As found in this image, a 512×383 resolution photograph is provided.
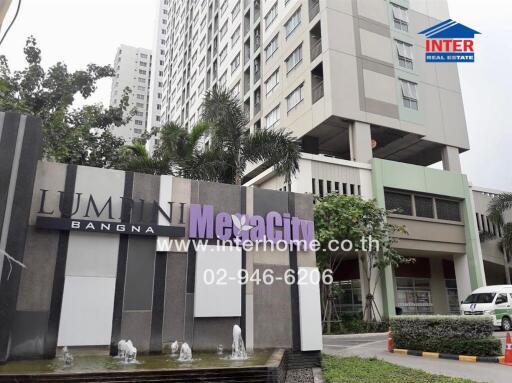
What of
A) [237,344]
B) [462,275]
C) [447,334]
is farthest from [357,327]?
[237,344]

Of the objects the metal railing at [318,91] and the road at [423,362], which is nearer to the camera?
the road at [423,362]

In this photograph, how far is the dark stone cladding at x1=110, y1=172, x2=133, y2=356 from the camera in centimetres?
1033

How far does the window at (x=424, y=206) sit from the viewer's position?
2683cm

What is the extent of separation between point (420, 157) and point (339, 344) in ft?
65.8

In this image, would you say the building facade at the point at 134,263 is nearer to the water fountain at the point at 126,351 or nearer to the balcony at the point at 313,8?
the water fountain at the point at 126,351

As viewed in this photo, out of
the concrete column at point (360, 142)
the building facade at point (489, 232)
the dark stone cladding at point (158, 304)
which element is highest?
the concrete column at point (360, 142)

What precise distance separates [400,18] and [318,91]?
9431mm

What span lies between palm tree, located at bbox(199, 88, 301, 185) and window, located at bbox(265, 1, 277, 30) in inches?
788

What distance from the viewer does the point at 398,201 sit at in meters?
26.2

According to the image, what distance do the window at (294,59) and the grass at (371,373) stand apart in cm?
2315

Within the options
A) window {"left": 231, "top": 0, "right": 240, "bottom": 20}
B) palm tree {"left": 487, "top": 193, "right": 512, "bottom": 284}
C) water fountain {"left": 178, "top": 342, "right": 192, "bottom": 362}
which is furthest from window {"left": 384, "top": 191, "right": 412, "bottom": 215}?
window {"left": 231, "top": 0, "right": 240, "bottom": 20}

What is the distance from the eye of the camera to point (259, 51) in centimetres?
3719

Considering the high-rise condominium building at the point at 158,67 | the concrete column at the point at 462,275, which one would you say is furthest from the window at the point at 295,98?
the high-rise condominium building at the point at 158,67

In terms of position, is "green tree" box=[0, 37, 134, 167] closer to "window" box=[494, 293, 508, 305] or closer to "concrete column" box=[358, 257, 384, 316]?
"concrete column" box=[358, 257, 384, 316]
